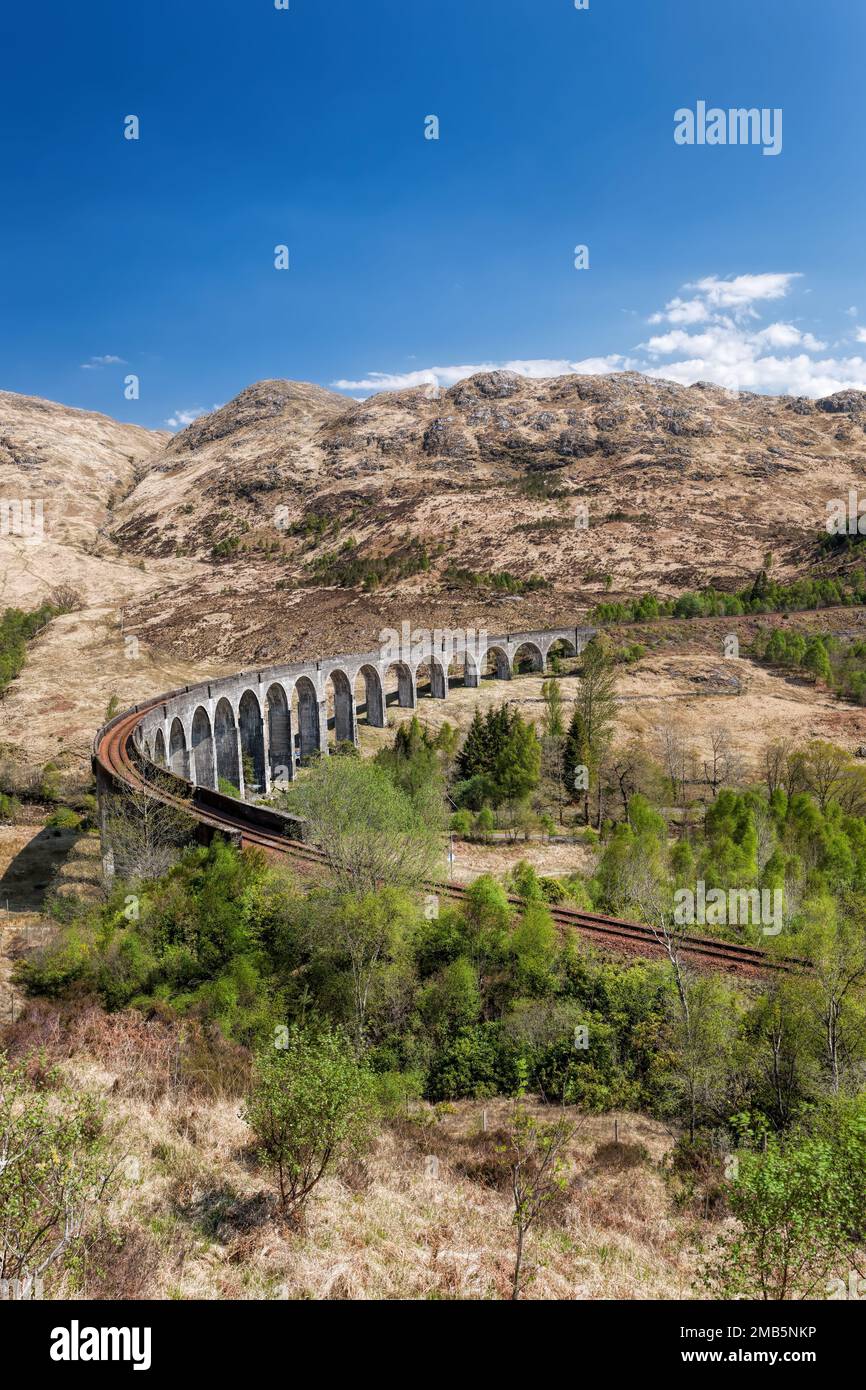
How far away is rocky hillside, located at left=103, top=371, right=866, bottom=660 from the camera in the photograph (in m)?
116

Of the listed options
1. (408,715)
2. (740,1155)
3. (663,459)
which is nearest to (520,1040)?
(740,1155)

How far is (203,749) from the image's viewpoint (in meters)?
53.3

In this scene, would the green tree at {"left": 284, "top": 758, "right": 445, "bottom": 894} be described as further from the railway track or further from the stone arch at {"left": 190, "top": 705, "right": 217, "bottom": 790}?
the stone arch at {"left": 190, "top": 705, "right": 217, "bottom": 790}

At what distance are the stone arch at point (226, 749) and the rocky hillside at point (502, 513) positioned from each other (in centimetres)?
4401

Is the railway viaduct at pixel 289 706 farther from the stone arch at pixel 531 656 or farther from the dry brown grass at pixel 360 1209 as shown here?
the dry brown grass at pixel 360 1209

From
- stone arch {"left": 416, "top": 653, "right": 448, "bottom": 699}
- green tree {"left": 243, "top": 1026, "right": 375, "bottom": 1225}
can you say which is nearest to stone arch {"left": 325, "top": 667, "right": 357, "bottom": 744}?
stone arch {"left": 416, "top": 653, "right": 448, "bottom": 699}

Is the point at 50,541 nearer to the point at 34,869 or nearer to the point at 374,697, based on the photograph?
the point at 374,697

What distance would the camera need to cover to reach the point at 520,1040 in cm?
2139

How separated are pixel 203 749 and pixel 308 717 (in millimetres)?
13121

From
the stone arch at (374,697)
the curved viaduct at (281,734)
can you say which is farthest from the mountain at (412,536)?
the stone arch at (374,697)

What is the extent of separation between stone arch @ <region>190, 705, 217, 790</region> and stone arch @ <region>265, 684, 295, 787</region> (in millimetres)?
6866

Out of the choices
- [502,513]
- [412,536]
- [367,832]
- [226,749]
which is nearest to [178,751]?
[226,749]

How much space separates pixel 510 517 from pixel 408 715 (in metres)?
81.4
